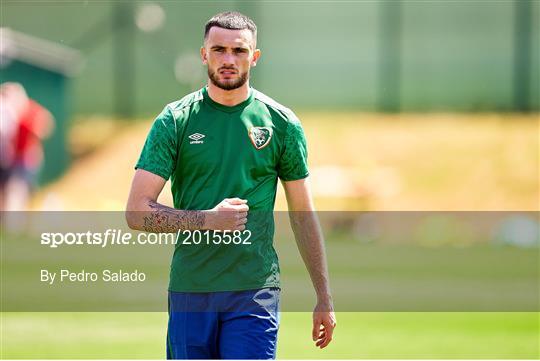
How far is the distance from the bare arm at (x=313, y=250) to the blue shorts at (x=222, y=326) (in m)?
0.30

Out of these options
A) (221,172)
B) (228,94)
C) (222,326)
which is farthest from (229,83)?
(222,326)

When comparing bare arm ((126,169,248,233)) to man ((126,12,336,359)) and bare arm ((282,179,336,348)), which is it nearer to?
man ((126,12,336,359))

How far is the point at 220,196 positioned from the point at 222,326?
659 millimetres

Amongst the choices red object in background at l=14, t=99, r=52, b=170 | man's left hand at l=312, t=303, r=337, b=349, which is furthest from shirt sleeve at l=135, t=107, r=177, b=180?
red object in background at l=14, t=99, r=52, b=170

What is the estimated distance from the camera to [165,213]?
616cm

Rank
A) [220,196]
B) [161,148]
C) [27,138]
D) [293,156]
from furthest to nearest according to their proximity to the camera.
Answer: [27,138], [293,156], [220,196], [161,148]

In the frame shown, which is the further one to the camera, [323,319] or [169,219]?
[323,319]

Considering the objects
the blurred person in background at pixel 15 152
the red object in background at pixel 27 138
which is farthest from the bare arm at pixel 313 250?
the red object in background at pixel 27 138

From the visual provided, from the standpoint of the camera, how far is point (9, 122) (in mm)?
25984

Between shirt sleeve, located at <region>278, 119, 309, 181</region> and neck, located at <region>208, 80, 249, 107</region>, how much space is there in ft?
0.97

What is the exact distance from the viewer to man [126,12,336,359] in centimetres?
616

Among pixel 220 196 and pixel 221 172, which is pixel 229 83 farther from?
pixel 220 196

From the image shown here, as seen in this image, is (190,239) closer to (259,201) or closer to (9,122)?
(259,201)

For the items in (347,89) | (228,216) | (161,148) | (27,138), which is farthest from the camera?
(347,89)
